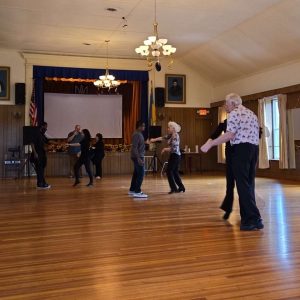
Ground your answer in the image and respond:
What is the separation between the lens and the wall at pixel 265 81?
1081 centimetres

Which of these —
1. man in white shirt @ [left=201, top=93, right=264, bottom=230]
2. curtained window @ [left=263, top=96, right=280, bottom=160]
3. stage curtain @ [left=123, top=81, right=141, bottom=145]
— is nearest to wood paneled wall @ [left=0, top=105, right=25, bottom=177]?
stage curtain @ [left=123, top=81, right=141, bottom=145]

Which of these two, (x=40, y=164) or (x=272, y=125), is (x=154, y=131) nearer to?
(x=272, y=125)

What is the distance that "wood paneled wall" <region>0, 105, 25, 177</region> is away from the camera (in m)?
12.4

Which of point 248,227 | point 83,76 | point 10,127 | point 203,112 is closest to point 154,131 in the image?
point 203,112

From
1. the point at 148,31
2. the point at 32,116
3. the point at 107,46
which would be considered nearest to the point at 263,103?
the point at 148,31

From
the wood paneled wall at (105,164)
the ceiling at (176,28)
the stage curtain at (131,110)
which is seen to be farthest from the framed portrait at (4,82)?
the stage curtain at (131,110)

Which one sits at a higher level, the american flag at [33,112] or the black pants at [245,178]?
the american flag at [33,112]

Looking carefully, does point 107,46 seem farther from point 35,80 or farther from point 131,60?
point 35,80

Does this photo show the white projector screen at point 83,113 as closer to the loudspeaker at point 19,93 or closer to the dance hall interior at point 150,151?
the dance hall interior at point 150,151

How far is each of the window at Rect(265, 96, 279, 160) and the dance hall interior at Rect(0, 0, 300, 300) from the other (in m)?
0.04

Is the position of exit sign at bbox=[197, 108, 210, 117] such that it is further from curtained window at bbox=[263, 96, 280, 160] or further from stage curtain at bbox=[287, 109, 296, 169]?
stage curtain at bbox=[287, 109, 296, 169]

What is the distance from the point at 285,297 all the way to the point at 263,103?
1008 centimetres

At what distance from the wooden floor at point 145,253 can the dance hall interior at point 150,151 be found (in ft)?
0.06

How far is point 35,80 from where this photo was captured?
12570 mm
